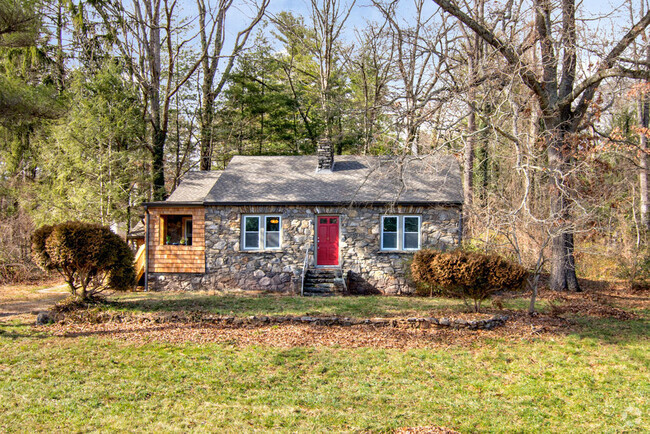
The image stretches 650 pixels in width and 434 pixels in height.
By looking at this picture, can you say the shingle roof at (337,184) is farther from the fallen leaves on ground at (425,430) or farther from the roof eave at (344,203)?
the fallen leaves on ground at (425,430)

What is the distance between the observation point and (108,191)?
53.8 ft

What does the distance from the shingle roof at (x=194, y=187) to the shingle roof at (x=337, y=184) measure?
0.79 meters

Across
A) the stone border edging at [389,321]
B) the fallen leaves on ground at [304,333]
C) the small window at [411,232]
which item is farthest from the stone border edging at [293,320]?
the small window at [411,232]

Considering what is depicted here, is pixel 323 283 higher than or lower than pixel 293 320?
higher

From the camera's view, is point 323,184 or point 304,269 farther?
point 323,184

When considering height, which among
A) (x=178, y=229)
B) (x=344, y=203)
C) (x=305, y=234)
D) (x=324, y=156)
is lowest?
(x=305, y=234)

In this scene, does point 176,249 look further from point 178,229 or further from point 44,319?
point 44,319

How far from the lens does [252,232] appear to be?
14.4m

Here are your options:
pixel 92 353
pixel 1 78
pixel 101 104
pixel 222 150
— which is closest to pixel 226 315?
pixel 92 353

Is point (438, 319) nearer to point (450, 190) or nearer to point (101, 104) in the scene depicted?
point (450, 190)

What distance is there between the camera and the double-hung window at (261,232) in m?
14.4

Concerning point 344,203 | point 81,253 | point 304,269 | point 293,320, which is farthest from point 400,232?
point 81,253

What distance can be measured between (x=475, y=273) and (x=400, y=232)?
210 inches

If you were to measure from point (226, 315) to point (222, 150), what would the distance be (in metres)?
14.6
